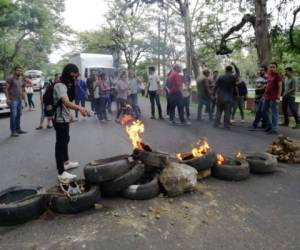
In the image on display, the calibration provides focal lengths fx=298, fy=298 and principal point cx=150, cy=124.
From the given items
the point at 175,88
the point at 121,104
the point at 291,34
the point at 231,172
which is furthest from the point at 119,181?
the point at 291,34

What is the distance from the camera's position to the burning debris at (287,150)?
6.15 metres

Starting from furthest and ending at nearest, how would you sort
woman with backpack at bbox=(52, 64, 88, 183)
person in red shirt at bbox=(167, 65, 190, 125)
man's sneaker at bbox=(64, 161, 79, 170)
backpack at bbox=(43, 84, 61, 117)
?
person in red shirt at bbox=(167, 65, 190, 125), man's sneaker at bbox=(64, 161, 79, 170), backpack at bbox=(43, 84, 61, 117), woman with backpack at bbox=(52, 64, 88, 183)

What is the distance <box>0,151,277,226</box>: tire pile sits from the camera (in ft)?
12.4

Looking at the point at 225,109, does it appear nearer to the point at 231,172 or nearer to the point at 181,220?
the point at 231,172

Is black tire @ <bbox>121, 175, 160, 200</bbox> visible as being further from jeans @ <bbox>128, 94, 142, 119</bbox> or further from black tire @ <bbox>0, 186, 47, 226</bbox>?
jeans @ <bbox>128, 94, 142, 119</bbox>

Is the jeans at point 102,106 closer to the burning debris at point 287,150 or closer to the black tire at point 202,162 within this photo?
the burning debris at point 287,150

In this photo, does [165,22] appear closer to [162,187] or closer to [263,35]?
[263,35]

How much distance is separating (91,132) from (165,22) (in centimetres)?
3009

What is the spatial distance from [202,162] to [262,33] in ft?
29.6

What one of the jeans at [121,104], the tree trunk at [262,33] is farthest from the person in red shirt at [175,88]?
the tree trunk at [262,33]

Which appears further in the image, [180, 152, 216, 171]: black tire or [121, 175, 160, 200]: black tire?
[180, 152, 216, 171]: black tire

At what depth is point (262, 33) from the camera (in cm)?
1202

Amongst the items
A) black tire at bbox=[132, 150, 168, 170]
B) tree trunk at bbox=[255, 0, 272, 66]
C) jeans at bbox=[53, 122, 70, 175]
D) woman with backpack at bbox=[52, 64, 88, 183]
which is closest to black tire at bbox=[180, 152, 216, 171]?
black tire at bbox=[132, 150, 168, 170]

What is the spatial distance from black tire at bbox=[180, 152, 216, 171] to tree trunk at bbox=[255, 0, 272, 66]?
8.21 metres
